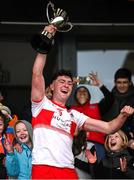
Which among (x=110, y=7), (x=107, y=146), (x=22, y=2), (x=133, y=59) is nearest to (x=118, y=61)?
(x=133, y=59)

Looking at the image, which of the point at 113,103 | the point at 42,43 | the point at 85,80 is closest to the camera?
the point at 42,43

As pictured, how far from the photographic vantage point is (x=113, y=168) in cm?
601

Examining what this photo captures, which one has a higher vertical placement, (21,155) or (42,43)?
(42,43)

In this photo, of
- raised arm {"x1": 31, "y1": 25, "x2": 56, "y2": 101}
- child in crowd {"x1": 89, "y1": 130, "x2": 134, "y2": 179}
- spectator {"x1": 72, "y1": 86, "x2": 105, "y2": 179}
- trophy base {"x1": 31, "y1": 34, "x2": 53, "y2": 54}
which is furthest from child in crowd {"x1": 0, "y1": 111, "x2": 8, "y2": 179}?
trophy base {"x1": 31, "y1": 34, "x2": 53, "y2": 54}

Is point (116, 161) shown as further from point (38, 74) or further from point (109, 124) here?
point (38, 74)

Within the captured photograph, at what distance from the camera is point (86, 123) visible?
5031 mm

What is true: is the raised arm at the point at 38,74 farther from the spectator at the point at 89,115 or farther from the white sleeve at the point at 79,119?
the spectator at the point at 89,115

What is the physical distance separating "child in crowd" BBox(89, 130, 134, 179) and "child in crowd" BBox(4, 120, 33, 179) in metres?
0.74

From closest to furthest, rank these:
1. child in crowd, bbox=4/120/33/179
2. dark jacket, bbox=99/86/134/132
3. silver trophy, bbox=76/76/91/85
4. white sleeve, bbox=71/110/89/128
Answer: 1. white sleeve, bbox=71/110/89/128
2. child in crowd, bbox=4/120/33/179
3. dark jacket, bbox=99/86/134/132
4. silver trophy, bbox=76/76/91/85

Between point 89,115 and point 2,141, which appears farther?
point 89,115

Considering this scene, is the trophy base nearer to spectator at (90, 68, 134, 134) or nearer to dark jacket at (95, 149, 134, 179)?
dark jacket at (95, 149, 134, 179)

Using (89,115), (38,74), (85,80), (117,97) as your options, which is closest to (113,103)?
(117,97)

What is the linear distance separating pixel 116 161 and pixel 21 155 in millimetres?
1020

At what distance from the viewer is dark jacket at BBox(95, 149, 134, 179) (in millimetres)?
5977
